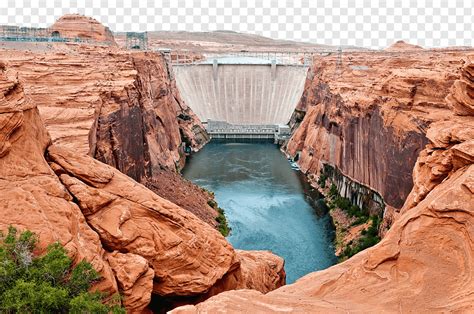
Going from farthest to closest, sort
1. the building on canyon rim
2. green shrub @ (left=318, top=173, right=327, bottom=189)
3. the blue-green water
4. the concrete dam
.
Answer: the concrete dam, green shrub @ (left=318, top=173, right=327, bottom=189), the blue-green water, the building on canyon rim

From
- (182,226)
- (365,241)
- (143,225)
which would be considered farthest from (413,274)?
(365,241)

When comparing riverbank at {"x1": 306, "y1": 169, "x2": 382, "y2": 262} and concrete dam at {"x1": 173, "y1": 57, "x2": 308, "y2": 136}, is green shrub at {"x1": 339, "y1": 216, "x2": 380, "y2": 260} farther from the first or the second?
concrete dam at {"x1": 173, "y1": 57, "x2": 308, "y2": 136}

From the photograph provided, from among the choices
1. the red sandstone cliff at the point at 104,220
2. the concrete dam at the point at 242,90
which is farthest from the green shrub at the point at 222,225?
the concrete dam at the point at 242,90

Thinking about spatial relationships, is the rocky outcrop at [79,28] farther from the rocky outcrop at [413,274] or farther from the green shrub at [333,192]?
the rocky outcrop at [413,274]

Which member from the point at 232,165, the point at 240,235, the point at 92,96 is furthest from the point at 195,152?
the point at 92,96

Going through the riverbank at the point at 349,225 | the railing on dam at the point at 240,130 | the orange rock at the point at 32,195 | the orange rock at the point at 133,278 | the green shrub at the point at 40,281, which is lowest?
the riverbank at the point at 349,225

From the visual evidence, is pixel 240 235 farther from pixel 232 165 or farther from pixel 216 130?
pixel 216 130

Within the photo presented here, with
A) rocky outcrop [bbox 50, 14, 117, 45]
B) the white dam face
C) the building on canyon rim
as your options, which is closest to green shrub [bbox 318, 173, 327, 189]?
the building on canyon rim
